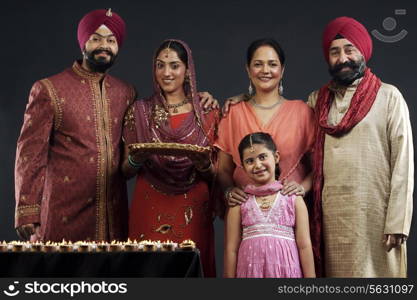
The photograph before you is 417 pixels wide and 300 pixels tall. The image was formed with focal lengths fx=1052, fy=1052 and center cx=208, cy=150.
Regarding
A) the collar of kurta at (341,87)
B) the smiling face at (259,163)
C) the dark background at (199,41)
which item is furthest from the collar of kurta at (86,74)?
the dark background at (199,41)

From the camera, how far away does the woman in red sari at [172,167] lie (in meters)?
4.82

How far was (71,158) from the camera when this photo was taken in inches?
191

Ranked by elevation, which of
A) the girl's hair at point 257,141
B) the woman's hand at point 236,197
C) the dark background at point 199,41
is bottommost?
the woman's hand at point 236,197

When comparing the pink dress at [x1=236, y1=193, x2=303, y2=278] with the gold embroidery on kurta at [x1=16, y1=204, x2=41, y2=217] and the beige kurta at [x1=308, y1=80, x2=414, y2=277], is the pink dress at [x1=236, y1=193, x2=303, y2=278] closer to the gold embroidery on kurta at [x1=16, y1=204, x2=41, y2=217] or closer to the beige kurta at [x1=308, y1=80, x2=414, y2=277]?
the beige kurta at [x1=308, y1=80, x2=414, y2=277]

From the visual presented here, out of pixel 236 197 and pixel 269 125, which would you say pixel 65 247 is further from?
pixel 269 125

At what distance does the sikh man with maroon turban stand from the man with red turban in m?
0.96

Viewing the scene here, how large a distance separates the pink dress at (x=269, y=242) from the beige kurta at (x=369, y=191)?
245 mm

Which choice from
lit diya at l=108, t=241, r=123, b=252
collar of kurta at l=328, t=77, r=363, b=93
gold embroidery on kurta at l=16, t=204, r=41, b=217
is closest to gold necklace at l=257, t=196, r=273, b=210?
collar of kurta at l=328, t=77, r=363, b=93

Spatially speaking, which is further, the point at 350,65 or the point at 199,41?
the point at 199,41

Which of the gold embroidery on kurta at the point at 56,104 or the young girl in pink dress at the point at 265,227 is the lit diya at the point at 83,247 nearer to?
the young girl in pink dress at the point at 265,227

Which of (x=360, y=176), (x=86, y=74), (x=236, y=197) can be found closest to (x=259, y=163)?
(x=236, y=197)

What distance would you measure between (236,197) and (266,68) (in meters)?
0.63

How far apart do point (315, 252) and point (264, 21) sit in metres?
2.02

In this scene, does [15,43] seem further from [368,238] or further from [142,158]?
[368,238]
